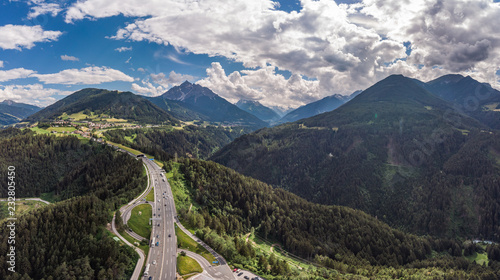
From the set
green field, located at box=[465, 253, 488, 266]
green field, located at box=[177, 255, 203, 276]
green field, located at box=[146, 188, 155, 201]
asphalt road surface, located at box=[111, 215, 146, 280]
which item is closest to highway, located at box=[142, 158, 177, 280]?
green field, located at box=[146, 188, 155, 201]

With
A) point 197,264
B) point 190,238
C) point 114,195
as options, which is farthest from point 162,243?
point 114,195

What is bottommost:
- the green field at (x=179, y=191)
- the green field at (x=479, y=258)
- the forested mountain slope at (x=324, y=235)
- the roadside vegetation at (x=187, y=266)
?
the green field at (x=479, y=258)

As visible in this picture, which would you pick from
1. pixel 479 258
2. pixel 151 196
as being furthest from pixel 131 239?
pixel 479 258

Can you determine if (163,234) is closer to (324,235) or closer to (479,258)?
(324,235)

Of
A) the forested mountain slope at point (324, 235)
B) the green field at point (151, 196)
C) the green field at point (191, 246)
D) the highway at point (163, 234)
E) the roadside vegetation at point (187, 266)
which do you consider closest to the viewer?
the highway at point (163, 234)

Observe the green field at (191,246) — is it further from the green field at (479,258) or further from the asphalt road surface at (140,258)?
the green field at (479,258)

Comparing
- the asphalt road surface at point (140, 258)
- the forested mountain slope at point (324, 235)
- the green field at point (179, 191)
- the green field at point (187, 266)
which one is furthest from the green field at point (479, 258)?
the asphalt road surface at point (140, 258)
